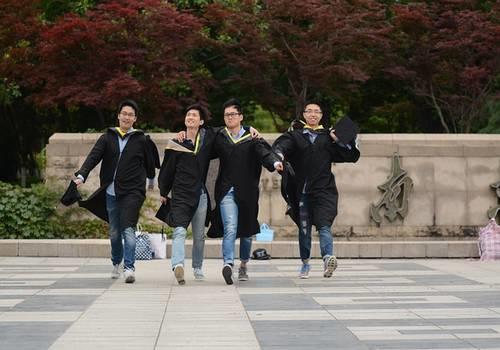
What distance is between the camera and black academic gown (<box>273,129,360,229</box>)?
1234 cm

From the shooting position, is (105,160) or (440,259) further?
(440,259)

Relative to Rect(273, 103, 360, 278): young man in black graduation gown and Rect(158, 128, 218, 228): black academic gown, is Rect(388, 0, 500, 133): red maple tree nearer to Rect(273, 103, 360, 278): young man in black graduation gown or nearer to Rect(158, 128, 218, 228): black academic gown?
Rect(273, 103, 360, 278): young man in black graduation gown

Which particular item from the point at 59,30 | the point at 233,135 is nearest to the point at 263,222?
the point at 59,30

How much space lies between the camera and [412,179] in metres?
18.8

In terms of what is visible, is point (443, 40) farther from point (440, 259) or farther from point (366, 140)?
point (440, 259)

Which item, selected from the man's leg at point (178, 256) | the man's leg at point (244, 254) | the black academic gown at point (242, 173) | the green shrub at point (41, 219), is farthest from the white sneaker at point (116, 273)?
the green shrub at point (41, 219)

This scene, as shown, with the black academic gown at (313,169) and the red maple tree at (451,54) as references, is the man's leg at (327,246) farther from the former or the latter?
the red maple tree at (451,54)

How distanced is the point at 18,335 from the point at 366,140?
1131 cm

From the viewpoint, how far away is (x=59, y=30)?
20.2 metres

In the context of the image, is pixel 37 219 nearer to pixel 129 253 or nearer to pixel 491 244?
pixel 129 253

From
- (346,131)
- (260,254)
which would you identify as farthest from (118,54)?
(346,131)

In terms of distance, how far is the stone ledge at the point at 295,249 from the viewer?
1592 centimetres

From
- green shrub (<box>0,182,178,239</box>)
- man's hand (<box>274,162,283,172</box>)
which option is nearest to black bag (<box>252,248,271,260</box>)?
green shrub (<box>0,182,178,239</box>)

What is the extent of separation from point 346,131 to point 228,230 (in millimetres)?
1754
